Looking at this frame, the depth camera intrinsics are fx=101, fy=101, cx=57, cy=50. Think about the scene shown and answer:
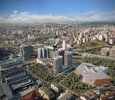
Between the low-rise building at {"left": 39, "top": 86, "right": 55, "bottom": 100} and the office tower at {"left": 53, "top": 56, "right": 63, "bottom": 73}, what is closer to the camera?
the low-rise building at {"left": 39, "top": 86, "right": 55, "bottom": 100}

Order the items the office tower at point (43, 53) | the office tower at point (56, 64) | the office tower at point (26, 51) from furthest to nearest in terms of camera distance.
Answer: the office tower at point (26, 51)
the office tower at point (43, 53)
the office tower at point (56, 64)

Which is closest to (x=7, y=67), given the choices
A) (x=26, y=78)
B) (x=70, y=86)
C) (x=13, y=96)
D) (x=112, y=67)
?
(x=26, y=78)

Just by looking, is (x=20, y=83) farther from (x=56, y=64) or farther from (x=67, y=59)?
(x=67, y=59)

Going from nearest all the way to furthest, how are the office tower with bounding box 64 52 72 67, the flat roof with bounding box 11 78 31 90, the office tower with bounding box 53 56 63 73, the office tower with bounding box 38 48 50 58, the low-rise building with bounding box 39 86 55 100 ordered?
the low-rise building with bounding box 39 86 55 100 → the flat roof with bounding box 11 78 31 90 → the office tower with bounding box 53 56 63 73 → the office tower with bounding box 64 52 72 67 → the office tower with bounding box 38 48 50 58

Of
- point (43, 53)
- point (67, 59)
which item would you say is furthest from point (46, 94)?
point (43, 53)

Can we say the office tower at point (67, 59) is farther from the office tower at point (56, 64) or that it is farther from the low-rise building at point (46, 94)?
the low-rise building at point (46, 94)

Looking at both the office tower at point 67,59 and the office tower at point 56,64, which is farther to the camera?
the office tower at point 67,59

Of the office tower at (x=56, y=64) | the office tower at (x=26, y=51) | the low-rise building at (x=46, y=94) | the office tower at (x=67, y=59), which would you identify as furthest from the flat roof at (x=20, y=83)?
the office tower at (x=26, y=51)

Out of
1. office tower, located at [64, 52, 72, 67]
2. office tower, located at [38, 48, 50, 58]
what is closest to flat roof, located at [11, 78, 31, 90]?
office tower, located at [64, 52, 72, 67]

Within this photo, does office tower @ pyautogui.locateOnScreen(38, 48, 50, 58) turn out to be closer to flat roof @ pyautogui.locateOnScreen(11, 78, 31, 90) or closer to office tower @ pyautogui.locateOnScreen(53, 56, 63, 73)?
office tower @ pyautogui.locateOnScreen(53, 56, 63, 73)

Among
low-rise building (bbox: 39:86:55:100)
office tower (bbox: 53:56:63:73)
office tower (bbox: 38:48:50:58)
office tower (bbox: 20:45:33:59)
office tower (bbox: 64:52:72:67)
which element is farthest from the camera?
office tower (bbox: 20:45:33:59)

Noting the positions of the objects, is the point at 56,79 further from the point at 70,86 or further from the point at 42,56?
the point at 42,56
